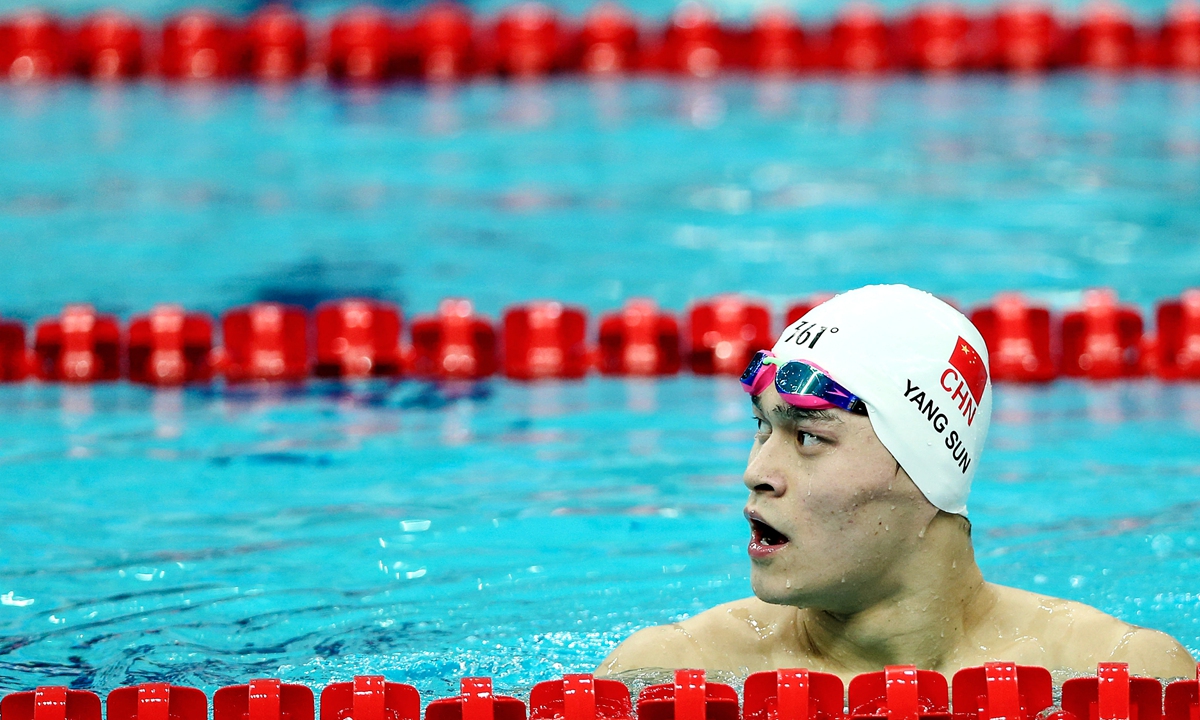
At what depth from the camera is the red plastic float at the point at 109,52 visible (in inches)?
393

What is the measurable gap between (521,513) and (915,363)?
2025 millimetres

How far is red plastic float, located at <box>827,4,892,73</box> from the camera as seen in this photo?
31.8 ft

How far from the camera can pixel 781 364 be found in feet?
8.21

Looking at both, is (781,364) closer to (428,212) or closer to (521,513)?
(521,513)

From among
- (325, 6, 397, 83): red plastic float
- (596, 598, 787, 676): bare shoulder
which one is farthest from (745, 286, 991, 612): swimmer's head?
(325, 6, 397, 83): red plastic float

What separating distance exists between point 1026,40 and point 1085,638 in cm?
768

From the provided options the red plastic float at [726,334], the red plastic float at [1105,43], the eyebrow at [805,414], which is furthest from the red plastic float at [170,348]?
the red plastic float at [1105,43]

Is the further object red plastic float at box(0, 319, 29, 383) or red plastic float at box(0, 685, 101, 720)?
red plastic float at box(0, 319, 29, 383)

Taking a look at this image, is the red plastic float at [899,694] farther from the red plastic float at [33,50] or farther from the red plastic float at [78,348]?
the red plastic float at [33,50]

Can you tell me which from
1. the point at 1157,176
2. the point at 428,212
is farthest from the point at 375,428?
the point at 1157,176

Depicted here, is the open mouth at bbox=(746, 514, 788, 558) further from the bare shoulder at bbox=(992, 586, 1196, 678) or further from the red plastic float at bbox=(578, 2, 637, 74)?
the red plastic float at bbox=(578, 2, 637, 74)

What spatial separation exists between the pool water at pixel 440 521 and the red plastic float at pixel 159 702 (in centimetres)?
58

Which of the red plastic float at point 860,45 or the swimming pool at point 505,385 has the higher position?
the red plastic float at point 860,45

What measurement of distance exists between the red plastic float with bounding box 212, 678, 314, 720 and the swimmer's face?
30.0 inches
